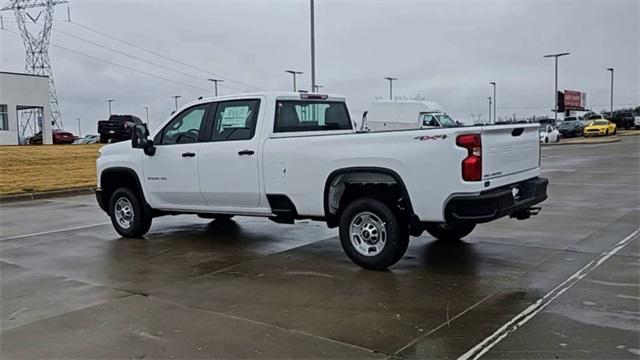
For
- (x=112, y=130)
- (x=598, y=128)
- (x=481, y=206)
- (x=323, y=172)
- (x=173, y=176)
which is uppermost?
(x=112, y=130)

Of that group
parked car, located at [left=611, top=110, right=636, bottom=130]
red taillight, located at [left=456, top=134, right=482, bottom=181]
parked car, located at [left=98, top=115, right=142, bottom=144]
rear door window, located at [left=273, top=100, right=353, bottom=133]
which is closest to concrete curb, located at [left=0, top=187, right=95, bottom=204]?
rear door window, located at [left=273, top=100, right=353, bottom=133]

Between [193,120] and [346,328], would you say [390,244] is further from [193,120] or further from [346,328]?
[193,120]

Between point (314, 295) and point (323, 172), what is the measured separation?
1597mm

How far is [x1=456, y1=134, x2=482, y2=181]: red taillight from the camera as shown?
5.83 m

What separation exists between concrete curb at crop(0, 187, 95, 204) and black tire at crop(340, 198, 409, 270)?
1215 cm

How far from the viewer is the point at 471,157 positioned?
5836mm

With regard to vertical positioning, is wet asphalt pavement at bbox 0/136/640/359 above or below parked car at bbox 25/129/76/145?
below

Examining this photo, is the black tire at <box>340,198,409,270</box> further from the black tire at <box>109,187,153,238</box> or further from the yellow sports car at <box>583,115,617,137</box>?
the yellow sports car at <box>583,115,617,137</box>

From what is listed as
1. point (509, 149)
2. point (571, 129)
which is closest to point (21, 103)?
point (509, 149)

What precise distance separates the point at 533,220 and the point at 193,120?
5.72 metres

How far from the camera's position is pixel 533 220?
983cm

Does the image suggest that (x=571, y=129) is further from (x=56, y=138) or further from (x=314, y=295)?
(x=314, y=295)

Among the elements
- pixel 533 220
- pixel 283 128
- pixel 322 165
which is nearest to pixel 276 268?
pixel 322 165

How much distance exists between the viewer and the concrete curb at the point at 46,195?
15.7 meters
